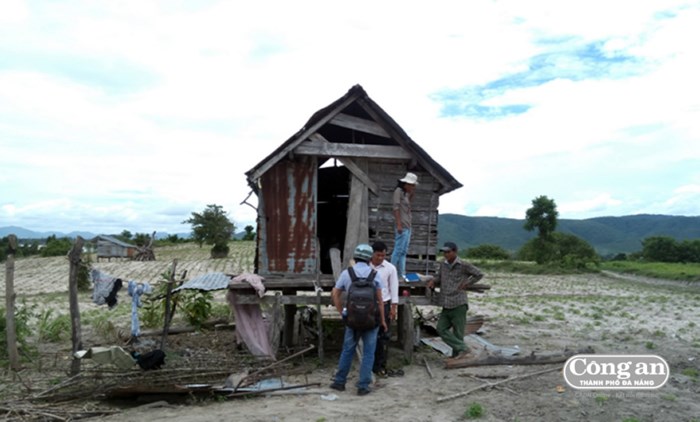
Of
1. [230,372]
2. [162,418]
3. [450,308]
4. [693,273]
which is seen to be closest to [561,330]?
[450,308]

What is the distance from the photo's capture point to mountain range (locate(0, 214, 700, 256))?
15875 centimetres

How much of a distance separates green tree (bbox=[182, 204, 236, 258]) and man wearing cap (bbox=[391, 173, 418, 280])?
130 ft

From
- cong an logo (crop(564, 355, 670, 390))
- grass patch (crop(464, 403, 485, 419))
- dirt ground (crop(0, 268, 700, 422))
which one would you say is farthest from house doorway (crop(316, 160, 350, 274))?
grass patch (crop(464, 403, 485, 419))

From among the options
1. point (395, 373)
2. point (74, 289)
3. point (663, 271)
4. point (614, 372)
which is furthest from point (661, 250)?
point (74, 289)

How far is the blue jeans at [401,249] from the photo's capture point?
1005 centimetres

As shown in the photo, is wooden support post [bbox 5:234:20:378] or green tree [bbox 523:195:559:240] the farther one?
green tree [bbox 523:195:559:240]

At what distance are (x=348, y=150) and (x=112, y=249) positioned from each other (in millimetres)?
47751

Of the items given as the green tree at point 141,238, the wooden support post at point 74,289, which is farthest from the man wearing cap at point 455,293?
the green tree at point 141,238

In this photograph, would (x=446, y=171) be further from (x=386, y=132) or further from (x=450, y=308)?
(x=450, y=308)

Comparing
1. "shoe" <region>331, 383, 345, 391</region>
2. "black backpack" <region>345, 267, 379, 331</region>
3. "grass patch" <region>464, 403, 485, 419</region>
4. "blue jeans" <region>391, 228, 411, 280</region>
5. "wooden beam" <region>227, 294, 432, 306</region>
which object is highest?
"blue jeans" <region>391, 228, 411, 280</region>

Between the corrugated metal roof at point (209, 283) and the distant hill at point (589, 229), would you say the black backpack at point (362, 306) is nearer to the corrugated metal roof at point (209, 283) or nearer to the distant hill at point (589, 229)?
the corrugated metal roof at point (209, 283)

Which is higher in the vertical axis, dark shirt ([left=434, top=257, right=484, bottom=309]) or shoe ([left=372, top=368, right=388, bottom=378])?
dark shirt ([left=434, top=257, right=484, bottom=309])

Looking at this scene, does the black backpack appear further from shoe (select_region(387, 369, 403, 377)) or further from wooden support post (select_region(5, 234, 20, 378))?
wooden support post (select_region(5, 234, 20, 378))

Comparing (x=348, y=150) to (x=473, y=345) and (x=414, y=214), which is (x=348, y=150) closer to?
(x=414, y=214)
